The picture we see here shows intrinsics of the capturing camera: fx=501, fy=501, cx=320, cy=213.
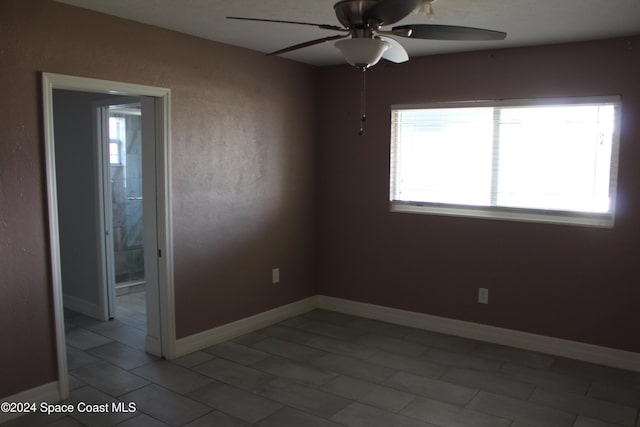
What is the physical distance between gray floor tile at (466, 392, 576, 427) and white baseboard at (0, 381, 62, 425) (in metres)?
2.53

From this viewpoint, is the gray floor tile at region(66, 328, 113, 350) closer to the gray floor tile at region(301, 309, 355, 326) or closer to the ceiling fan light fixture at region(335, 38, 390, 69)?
the gray floor tile at region(301, 309, 355, 326)

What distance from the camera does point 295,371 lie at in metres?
3.61

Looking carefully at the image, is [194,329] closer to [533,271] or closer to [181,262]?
[181,262]

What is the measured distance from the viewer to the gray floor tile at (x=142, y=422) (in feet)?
9.32

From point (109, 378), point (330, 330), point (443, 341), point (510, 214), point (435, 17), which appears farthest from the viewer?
point (330, 330)

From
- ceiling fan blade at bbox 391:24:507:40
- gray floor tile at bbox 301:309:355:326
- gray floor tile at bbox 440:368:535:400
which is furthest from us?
gray floor tile at bbox 301:309:355:326

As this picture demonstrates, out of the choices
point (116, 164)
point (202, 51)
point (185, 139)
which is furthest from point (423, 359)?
point (116, 164)

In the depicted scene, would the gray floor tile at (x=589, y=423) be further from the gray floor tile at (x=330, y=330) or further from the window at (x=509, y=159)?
the gray floor tile at (x=330, y=330)

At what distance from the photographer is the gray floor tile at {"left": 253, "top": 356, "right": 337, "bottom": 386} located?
3479 millimetres

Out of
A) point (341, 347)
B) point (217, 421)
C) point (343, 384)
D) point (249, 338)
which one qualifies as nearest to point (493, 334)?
point (341, 347)

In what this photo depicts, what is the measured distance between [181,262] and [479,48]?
288 cm

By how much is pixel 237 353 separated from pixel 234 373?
0.38m

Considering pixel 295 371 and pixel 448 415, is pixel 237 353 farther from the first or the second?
pixel 448 415

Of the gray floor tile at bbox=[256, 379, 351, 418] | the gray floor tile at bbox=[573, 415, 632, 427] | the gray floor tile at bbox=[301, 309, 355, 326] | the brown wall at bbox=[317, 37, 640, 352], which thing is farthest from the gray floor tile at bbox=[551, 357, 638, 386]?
the gray floor tile at bbox=[301, 309, 355, 326]
